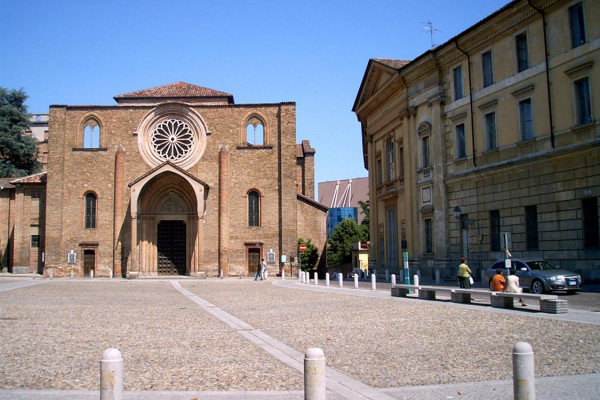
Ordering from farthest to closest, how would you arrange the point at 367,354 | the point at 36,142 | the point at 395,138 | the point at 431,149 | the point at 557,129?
the point at 36,142
the point at 395,138
the point at 431,149
the point at 557,129
the point at 367,354

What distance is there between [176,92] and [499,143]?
33179 millimetres

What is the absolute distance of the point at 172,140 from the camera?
4953 centimetres

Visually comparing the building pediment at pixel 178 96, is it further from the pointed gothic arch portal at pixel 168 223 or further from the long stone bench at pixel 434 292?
the long stone bench at pixel 434 292

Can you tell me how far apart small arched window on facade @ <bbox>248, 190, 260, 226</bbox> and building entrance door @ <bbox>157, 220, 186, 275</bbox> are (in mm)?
5646

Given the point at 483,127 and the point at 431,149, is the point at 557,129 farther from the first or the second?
the point at 431,149

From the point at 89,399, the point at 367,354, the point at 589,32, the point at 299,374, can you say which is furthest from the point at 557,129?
the point at 89,399

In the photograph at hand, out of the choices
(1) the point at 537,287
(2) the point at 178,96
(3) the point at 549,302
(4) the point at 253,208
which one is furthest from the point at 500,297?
(2) the point at 178,96

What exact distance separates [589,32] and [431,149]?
39.1 feet

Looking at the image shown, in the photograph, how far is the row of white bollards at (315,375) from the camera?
4.96 meters

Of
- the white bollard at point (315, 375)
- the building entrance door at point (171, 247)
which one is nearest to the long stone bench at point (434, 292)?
the white bollard at point (315, 375)

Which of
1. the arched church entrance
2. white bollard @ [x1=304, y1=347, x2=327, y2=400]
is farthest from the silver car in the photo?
the arched church entrance

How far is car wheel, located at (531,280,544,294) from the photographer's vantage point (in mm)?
20297

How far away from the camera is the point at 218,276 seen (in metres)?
47.0

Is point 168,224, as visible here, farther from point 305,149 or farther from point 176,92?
point 305,149
